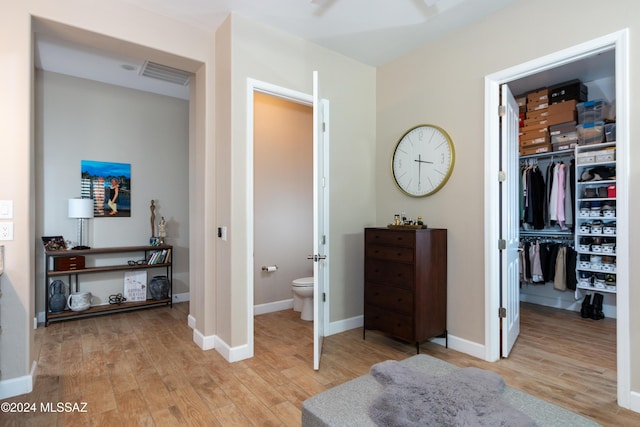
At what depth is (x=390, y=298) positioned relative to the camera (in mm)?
3037

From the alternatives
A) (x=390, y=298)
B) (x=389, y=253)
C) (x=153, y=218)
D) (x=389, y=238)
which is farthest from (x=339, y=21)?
(x=153, y=218)

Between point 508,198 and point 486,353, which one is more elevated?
point 508,198

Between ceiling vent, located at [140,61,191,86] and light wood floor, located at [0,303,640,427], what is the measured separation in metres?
2.78

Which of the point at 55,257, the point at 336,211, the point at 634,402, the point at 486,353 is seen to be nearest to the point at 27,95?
the point at 55,257

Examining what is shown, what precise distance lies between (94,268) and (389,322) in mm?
3395

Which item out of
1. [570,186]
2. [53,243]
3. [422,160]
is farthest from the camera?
[570,186]

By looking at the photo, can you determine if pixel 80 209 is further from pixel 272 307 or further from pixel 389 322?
pixel 389 322

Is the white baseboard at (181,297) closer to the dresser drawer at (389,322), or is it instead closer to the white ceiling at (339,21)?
the dresser drawer at (389,322)

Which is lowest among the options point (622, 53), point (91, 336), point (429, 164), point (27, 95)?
point (91, 336)

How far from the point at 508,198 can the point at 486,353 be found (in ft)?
4.26

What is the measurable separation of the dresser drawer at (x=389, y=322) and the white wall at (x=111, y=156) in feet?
9.29

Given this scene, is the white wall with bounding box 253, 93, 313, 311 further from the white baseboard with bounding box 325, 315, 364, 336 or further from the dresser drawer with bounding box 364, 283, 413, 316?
the dresser drawer with bounding box 364, 283, 413, 316

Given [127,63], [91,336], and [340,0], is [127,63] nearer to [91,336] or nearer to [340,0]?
[340,0]

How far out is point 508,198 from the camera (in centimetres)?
296
